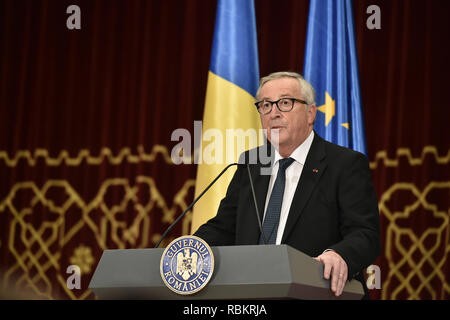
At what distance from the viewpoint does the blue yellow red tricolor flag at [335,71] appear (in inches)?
151

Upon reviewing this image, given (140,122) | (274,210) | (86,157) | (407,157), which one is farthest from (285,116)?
(86,157)

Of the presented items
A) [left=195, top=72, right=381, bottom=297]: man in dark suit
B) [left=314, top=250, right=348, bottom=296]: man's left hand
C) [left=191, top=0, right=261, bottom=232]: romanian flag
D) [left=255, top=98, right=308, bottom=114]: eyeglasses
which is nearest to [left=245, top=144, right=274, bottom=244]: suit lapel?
[left=195, top=72, right=381, bottom=297]: man in dark suit

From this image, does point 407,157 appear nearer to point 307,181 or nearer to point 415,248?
point 415,248

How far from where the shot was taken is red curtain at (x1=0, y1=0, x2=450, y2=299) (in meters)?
4.23

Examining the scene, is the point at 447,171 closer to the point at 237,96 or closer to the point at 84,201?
the point at 237,96

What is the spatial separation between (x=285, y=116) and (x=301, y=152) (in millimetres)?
170

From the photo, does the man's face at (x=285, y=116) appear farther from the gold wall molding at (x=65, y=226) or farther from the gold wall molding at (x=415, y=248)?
the gold wall molding at (x=65, y=226)

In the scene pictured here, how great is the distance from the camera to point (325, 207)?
2.25m

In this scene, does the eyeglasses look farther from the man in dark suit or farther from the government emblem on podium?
the government emblem on podium

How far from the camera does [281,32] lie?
15.1 ft

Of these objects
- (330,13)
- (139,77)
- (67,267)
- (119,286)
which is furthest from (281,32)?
(119,286)

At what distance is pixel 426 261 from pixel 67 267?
8.66 ft

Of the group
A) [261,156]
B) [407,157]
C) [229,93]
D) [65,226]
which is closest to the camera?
[261,156]

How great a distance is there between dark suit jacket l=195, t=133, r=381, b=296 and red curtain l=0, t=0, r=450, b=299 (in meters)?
2.00
